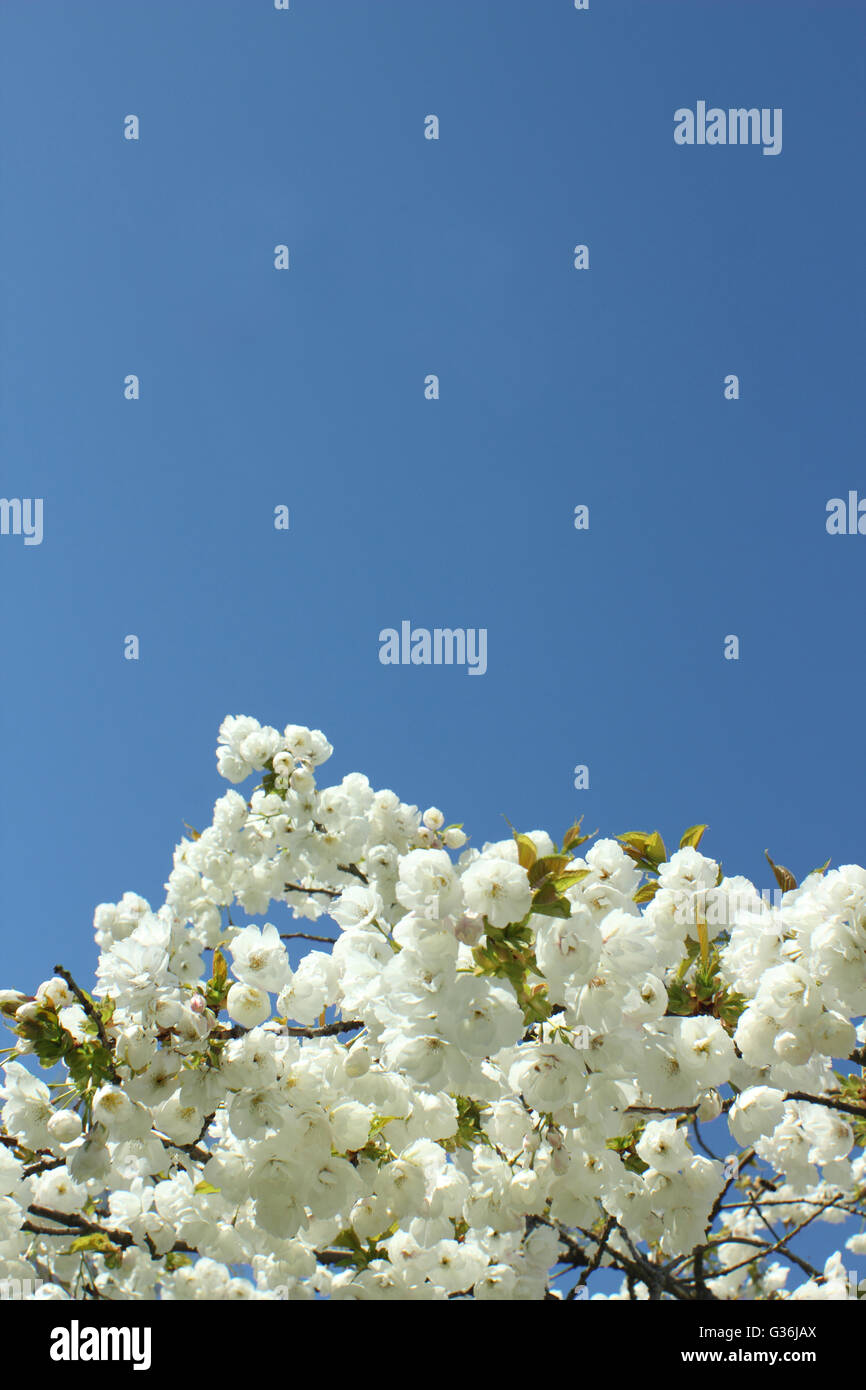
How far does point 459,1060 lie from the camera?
7.18 feet

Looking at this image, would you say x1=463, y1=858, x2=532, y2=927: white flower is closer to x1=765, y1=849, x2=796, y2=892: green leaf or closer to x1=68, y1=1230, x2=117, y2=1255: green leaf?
x1=765, y1=849, x2=796, y2=892: green leaf

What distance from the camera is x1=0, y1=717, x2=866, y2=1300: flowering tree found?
212cm

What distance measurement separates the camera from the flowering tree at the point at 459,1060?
2.12 meters

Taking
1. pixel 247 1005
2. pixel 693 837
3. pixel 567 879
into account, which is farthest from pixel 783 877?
pixel 247 1005

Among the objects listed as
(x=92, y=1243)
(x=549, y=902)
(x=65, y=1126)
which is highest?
(x=549, y=902)

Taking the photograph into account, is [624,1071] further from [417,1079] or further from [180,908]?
[180,908]

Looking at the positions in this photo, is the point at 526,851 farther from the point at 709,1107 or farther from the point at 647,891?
the point at 709,1107

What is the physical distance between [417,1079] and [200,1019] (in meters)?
0.63

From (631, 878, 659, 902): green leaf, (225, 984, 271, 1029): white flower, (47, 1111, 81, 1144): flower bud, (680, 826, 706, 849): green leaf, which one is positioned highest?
(680, 826, 706, 849): green leaf

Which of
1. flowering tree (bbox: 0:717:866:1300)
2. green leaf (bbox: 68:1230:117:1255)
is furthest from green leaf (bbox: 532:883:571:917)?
green leaf (bbox: 68:1230:117:1255)

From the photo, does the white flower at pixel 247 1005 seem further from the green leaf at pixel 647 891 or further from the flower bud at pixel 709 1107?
the flower bud at pixel 709 1107

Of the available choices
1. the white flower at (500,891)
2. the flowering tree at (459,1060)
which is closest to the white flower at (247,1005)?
the flowering tree at (459,1060)

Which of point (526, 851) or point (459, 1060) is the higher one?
point (526, 851)
